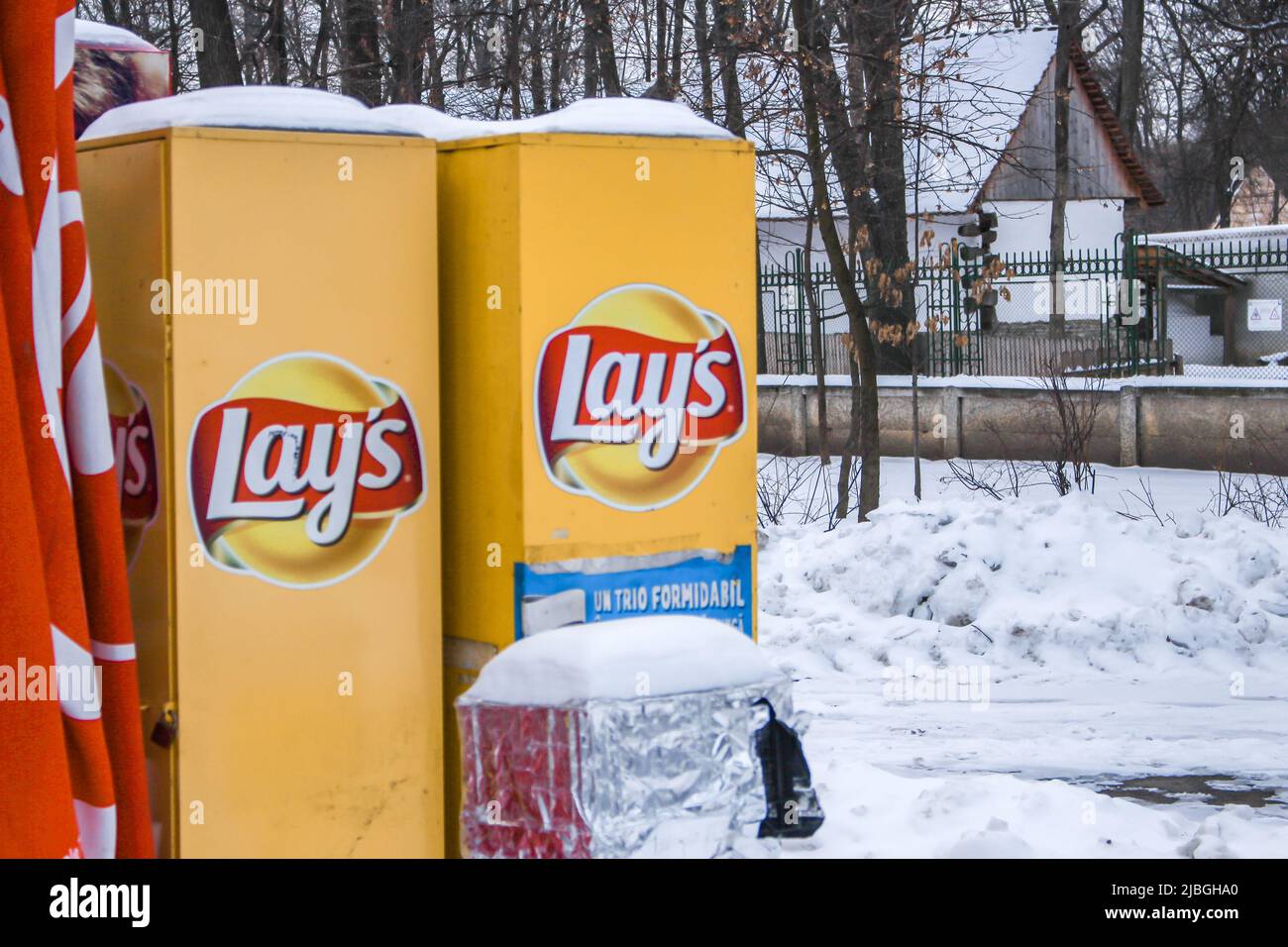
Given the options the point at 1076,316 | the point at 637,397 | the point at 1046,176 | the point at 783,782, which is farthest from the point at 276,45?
the point at 1046,176

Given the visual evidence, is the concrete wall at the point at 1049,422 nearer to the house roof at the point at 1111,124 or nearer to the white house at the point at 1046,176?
the white house at the point at 1046,176

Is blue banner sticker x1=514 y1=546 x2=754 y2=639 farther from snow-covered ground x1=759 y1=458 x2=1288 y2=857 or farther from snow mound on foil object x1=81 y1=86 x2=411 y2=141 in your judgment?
snow mound on foil object x1=81 y1=86 x2=411 y2=141

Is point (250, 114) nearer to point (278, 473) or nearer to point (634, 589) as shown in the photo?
point (278, 473)

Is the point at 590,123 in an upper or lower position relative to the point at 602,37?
lower

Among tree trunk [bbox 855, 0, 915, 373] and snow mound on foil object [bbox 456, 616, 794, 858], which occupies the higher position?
tree trunk [bbox 855, 0, 915, 373]

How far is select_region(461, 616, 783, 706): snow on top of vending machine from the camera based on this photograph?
350 cm

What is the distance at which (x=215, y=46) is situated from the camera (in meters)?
15.2

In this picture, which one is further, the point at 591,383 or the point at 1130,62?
the point at 1130,62

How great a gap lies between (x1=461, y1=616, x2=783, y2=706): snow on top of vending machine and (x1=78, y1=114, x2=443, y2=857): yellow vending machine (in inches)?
29.8

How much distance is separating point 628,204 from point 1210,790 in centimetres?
382

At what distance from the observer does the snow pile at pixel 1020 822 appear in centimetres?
541

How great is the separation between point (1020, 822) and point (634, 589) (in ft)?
6.46

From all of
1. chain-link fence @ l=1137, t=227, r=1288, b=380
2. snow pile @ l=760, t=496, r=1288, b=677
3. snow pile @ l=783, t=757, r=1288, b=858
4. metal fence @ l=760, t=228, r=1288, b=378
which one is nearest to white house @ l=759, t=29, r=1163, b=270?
chain-link fence @ l=1137, t=227, r=1288, b=380

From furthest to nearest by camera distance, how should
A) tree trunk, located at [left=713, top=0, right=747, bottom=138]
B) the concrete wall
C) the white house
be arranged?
the white house
the concrete wall
tree trunk, located at [left=713, top=0, right=747, bottom=138]
